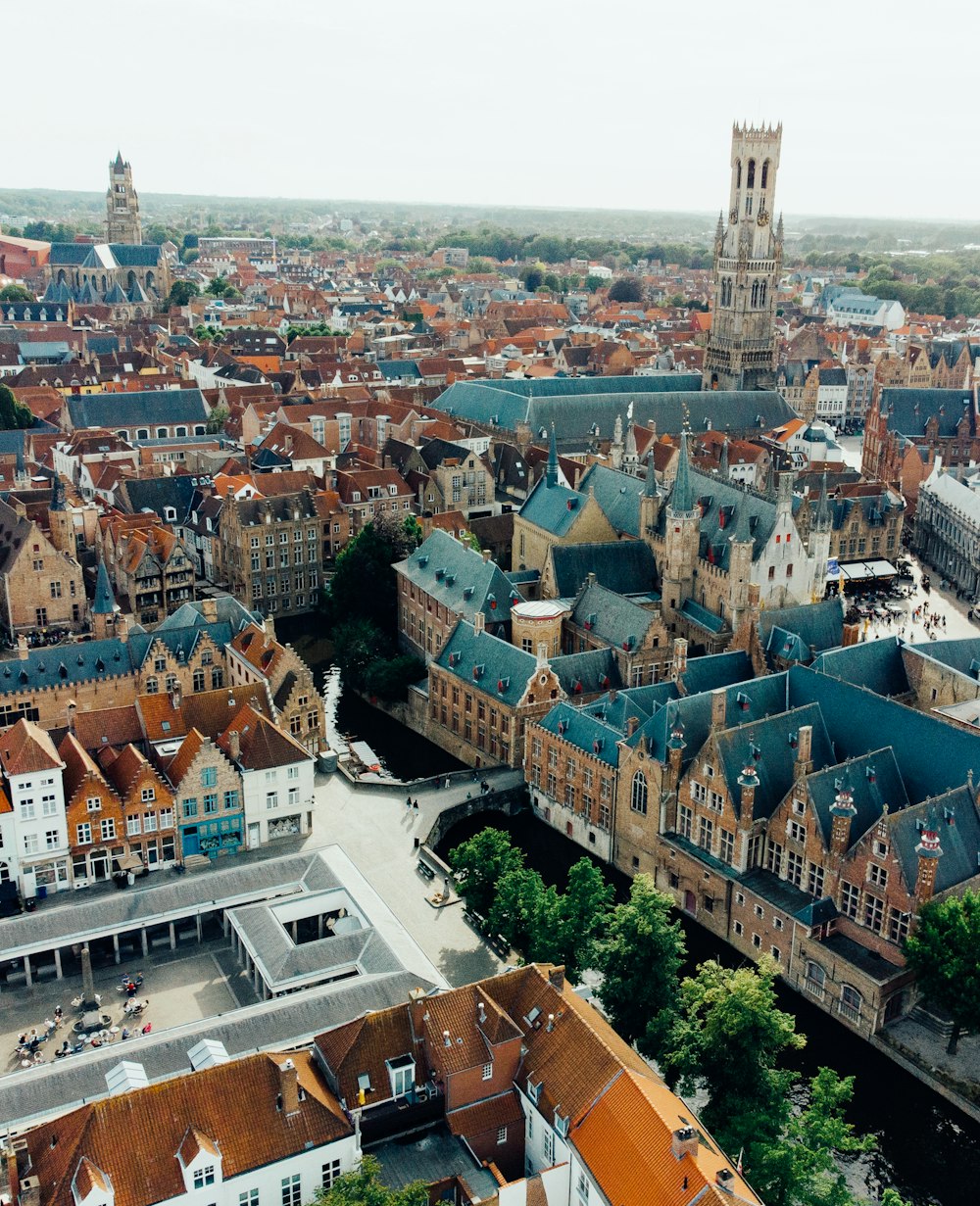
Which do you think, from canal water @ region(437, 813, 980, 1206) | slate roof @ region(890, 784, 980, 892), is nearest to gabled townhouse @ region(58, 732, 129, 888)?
canal water @ region(437, 813, 980, 1206)

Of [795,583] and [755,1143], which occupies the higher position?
[795,583]

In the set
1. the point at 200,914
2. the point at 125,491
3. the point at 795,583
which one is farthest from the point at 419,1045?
the point at 125,491

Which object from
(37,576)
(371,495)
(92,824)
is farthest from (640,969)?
(371,495)

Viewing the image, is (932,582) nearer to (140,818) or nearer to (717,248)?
(717,248)

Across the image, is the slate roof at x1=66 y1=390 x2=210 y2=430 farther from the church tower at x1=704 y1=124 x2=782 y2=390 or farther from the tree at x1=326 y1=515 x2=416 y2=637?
the church tower at x1=704 y1=124 x2=782 y2=390

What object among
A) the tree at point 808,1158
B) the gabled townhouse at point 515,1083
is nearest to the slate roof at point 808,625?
the tree at point 808,1158

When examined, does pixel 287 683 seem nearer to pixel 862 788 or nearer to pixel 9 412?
pixel 862 788
